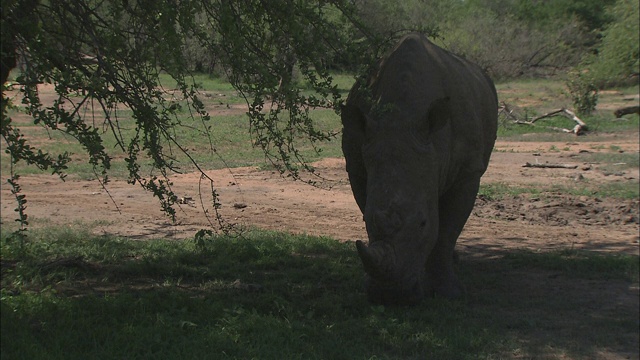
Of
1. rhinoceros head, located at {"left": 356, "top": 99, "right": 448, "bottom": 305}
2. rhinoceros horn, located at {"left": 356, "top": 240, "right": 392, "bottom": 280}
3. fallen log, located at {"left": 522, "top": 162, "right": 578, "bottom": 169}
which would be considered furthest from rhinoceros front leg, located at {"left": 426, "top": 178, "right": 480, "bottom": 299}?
fallen log, located at {"left": 522, "top": 162, "right": 578, "bottom": 169}

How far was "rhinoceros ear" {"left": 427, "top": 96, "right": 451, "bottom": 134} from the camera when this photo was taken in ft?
20.8

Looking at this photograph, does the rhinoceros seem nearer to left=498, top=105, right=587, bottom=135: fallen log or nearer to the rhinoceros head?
the rhinoceros head

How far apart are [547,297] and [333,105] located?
2636 millimetres

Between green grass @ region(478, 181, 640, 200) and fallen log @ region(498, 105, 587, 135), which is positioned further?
fallen log @ region(498, 105, 587, 135)

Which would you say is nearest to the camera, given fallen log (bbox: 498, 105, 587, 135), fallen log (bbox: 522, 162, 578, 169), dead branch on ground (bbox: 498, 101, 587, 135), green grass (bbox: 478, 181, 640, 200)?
green grass (bbox: 478, 181, 640, 200)

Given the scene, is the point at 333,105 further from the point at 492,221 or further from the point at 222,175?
the point at 222,175

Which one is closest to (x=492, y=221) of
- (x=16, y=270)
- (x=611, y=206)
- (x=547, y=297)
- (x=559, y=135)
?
(x=611, y=206)

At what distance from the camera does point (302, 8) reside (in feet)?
20.7

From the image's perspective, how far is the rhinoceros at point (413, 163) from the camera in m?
5.84

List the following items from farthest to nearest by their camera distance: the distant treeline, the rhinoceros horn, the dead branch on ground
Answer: the distant treeline < the dead branch on ground < the rhinoceros horn

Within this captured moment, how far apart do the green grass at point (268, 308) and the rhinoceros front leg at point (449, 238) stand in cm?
24

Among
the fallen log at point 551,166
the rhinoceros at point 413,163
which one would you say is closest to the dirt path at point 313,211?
the fallen log at point 551,166

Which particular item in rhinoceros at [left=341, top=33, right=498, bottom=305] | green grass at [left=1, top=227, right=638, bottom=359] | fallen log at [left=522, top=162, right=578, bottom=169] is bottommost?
fallen log at [left=522, top=162, right=578, bottom=169]

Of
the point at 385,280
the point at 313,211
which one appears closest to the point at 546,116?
the point at 313,211
